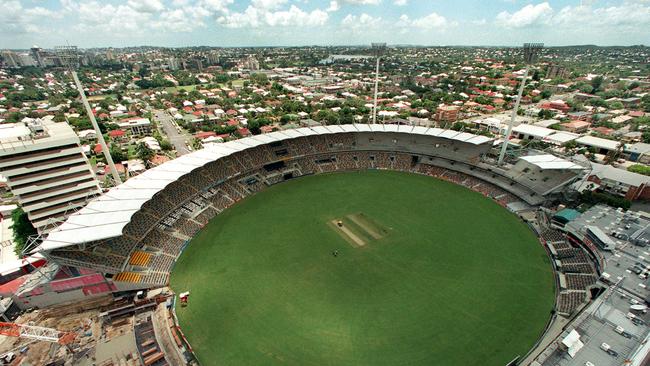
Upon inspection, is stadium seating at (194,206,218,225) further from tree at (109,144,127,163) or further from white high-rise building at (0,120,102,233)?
tree at (109,144,127,163)

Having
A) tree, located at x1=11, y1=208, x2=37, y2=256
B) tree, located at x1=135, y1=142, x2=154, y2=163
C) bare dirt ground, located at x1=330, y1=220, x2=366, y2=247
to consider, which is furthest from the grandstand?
tree, located at x1=135, y1=142, x2=154, y2=163

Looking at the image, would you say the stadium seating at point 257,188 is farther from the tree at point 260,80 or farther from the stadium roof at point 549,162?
the tree at point 260,80

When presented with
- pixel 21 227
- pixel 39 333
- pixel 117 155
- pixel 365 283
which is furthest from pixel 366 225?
pixel 117 155

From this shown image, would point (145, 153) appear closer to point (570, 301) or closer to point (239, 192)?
point (239, 192)

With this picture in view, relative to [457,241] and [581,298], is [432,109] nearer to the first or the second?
[457,241]

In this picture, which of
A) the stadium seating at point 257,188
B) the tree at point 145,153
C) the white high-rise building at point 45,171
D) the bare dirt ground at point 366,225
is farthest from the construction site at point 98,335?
the tree at point 145,153
